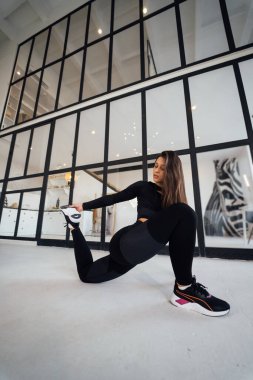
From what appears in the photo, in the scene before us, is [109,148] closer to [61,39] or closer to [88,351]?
[88,351]

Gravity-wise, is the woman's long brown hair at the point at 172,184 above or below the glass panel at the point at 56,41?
below

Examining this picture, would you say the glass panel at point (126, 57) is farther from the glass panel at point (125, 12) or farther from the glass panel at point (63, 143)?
the glass panel at point (63, 143)

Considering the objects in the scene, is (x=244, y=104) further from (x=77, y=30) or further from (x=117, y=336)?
(x=77, y=30)

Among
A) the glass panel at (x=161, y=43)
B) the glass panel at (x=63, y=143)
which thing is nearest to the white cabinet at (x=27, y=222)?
the glass panel at (x=63, y=143)

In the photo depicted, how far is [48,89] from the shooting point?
5.18 m

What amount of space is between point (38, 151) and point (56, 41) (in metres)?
4.24

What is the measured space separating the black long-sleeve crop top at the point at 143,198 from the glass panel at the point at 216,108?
7.40ft

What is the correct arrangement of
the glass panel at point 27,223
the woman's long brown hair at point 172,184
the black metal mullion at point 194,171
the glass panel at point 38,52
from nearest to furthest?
the woman's long brown hair at point 172,184 → the black metal mullion at point 194,171 → the glass panel at point 27,223 → the glass panel at point 38,52

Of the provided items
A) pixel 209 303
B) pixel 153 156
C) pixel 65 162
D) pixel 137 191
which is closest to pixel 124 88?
pixel 153 156

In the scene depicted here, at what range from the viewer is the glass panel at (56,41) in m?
5.64

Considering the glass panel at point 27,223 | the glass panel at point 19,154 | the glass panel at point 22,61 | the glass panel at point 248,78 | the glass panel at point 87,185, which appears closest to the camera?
the glass panel at point 248,78

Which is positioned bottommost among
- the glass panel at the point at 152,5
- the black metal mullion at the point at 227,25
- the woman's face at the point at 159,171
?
the woman's face at the point at 159,171

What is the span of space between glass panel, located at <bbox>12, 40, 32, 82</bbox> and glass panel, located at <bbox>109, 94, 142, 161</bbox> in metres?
4.82

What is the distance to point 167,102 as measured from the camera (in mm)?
3395
